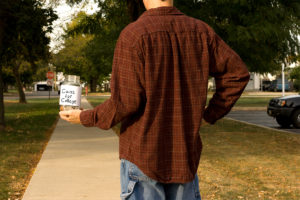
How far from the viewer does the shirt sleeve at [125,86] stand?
258 centimetres

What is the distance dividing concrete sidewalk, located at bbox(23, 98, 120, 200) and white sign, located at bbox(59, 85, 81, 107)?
3746 mm

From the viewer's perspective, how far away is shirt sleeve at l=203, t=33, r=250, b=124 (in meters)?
2.81

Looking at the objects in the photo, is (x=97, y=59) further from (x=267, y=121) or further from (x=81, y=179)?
(x=81, y=179)

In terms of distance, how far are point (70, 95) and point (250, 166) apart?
6.61 m

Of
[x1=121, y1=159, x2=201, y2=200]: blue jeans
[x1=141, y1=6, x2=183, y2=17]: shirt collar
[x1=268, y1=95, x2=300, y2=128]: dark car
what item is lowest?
[x1=268, y1=95, x2=300, y2=128]: dark car

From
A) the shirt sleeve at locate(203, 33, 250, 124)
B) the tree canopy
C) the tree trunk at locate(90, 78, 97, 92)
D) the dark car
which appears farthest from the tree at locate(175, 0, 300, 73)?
the tree trunk at locate(90, 78, 97, 92)

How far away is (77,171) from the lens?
841cm

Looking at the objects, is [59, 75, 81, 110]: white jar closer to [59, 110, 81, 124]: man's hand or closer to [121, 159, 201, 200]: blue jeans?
[59, 110, 81, 124]: man's hand

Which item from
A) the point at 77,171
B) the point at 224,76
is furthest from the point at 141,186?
the point at 77,171

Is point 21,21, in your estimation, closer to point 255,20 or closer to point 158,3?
point 255,20

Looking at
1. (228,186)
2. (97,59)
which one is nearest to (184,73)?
(228,186)

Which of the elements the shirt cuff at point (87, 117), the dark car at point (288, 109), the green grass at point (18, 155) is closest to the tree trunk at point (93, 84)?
the green grass at point (18, 155)

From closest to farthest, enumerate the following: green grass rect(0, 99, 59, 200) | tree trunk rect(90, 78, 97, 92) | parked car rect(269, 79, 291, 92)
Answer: green grass rect(0, 99, 59, 200) < parked car rect(269, 79, 291, 92) < tree trunk rect(90, 78, 97, 92)

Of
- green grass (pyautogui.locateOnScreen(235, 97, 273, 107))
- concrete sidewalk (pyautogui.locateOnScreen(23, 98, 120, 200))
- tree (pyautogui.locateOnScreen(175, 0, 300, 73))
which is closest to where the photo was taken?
concrete sidewalk (pyautogui.locateOnScreen(23, 98, 120, 200))
